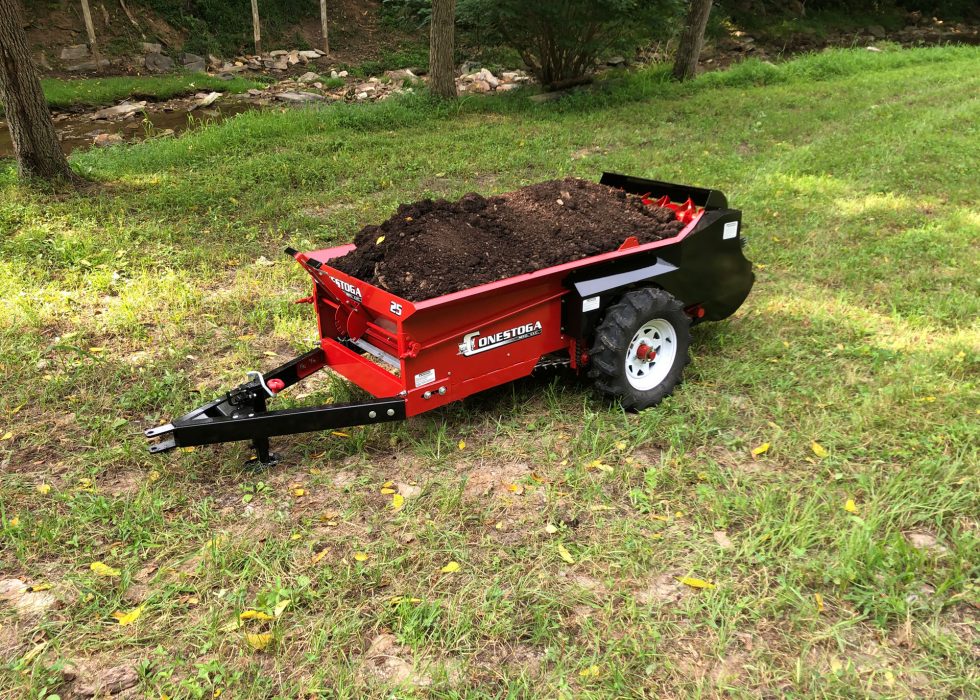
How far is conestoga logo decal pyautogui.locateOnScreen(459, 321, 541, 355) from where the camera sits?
340 cm

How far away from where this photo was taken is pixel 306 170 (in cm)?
809

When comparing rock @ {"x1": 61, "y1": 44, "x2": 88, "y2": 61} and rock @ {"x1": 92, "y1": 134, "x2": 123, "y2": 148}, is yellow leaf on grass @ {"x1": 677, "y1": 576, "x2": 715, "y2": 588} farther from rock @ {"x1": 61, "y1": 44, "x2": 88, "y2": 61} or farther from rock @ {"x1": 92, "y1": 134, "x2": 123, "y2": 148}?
rock @ {"x1": 61, "y1": 44, "x2": 88, "y2": 61}

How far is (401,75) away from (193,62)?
5658mm

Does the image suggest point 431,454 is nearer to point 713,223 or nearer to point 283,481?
point 283,481

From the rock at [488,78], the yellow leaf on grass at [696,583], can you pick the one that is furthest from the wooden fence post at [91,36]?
the yellow leaf on grass at [696,583]

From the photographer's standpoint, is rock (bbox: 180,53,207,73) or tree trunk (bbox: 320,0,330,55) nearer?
rock (bbox: 180,53,207,73)

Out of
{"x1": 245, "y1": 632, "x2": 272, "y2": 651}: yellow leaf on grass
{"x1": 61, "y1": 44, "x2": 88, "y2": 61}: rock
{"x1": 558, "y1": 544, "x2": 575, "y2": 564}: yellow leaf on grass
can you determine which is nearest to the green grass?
{"x1": 61, "y1": 44, "x2": 88, "y2": 61}: rock

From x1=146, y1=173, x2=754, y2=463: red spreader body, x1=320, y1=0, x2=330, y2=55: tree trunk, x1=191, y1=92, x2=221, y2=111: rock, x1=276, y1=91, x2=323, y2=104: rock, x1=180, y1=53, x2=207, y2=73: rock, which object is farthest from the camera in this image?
x1=320, y1=0, x2=330, y2=55: tree trunk

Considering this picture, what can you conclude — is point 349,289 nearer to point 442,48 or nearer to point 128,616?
point 128,616

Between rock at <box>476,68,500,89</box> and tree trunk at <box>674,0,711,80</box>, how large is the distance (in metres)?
4.47

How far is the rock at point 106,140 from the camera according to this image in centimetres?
1135

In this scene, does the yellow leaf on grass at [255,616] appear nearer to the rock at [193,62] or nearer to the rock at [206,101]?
the rock at [206,101]

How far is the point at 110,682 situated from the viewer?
2.34 meters

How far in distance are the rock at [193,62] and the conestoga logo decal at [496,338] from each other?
60.2ft
